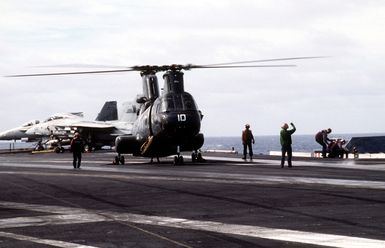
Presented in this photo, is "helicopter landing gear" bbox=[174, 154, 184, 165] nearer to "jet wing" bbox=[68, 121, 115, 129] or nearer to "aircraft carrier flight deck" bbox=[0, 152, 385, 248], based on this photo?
"aircraft carrier flight deck" bbox=[0, 152, 385, 248]

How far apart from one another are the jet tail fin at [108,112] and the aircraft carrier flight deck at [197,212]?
55.6 m

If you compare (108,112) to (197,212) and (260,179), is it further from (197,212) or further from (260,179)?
(197,212)

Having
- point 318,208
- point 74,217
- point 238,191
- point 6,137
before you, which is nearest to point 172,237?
point 74,217

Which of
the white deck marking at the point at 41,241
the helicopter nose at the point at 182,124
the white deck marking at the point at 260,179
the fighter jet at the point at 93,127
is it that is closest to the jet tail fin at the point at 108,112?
the fighter jet at the point at 93,127

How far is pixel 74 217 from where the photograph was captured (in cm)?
1662

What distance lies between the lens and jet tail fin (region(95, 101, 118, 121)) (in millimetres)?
84062

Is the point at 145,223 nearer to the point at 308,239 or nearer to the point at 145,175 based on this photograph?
the point at 308,239

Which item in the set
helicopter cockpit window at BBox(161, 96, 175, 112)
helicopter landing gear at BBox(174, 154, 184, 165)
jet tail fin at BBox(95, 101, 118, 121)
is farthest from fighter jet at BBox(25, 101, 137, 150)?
helicopter cockpit window at BBox(161, 96, 175, 112)

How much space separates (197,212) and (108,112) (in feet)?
223

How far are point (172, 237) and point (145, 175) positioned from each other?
725 inches

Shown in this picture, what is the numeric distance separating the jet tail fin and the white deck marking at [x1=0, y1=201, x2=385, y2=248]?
64.6 m

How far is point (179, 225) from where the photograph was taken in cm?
1482

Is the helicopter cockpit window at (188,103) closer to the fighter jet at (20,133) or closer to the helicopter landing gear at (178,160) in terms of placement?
the helicopter landing gear at (178,160)

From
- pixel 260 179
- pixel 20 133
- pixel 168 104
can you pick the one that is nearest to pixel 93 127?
pixel 20 133
